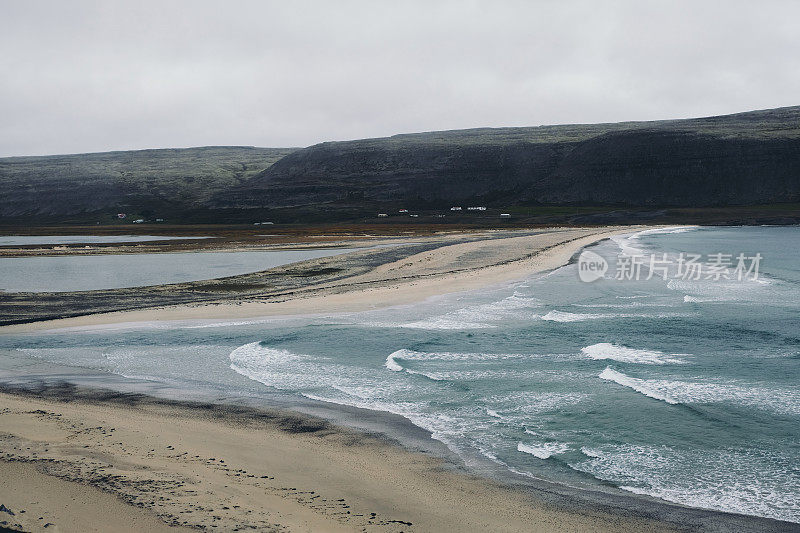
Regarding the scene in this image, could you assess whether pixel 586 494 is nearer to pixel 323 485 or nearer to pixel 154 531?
pixel 323 485

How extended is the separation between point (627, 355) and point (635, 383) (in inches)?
121

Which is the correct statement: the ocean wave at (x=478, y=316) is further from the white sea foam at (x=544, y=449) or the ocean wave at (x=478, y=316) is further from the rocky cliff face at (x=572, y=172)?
the rocky cliff face at (x=572, y=172)

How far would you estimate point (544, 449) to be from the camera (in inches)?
465

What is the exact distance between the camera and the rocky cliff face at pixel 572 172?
144 metres

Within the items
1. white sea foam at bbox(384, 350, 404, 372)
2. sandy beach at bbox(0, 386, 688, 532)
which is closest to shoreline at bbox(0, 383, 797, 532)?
sandy beach at bbox(0, 386, 688, 532)

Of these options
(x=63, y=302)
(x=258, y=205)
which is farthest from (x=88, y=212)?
(x=63, y=302)

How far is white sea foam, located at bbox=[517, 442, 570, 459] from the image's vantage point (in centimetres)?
1159

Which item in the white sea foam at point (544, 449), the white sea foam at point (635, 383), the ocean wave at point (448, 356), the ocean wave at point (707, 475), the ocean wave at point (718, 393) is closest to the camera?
the ocean wave at point (707, 475)

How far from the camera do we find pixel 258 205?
16488cm

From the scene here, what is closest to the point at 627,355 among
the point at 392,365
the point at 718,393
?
the point at 718,393

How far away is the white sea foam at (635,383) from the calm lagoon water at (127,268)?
2922 centimetres

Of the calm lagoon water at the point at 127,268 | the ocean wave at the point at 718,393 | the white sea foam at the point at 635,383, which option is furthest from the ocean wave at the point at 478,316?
the calm lagoon water at the point at 127,268

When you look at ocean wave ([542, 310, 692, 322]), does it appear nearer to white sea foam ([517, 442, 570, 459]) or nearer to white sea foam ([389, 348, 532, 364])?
white sea foam ([389, 348, 532, 364])

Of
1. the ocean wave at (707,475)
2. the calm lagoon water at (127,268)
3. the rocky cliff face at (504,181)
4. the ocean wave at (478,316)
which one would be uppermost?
the rocky cliff face at (504,181)
